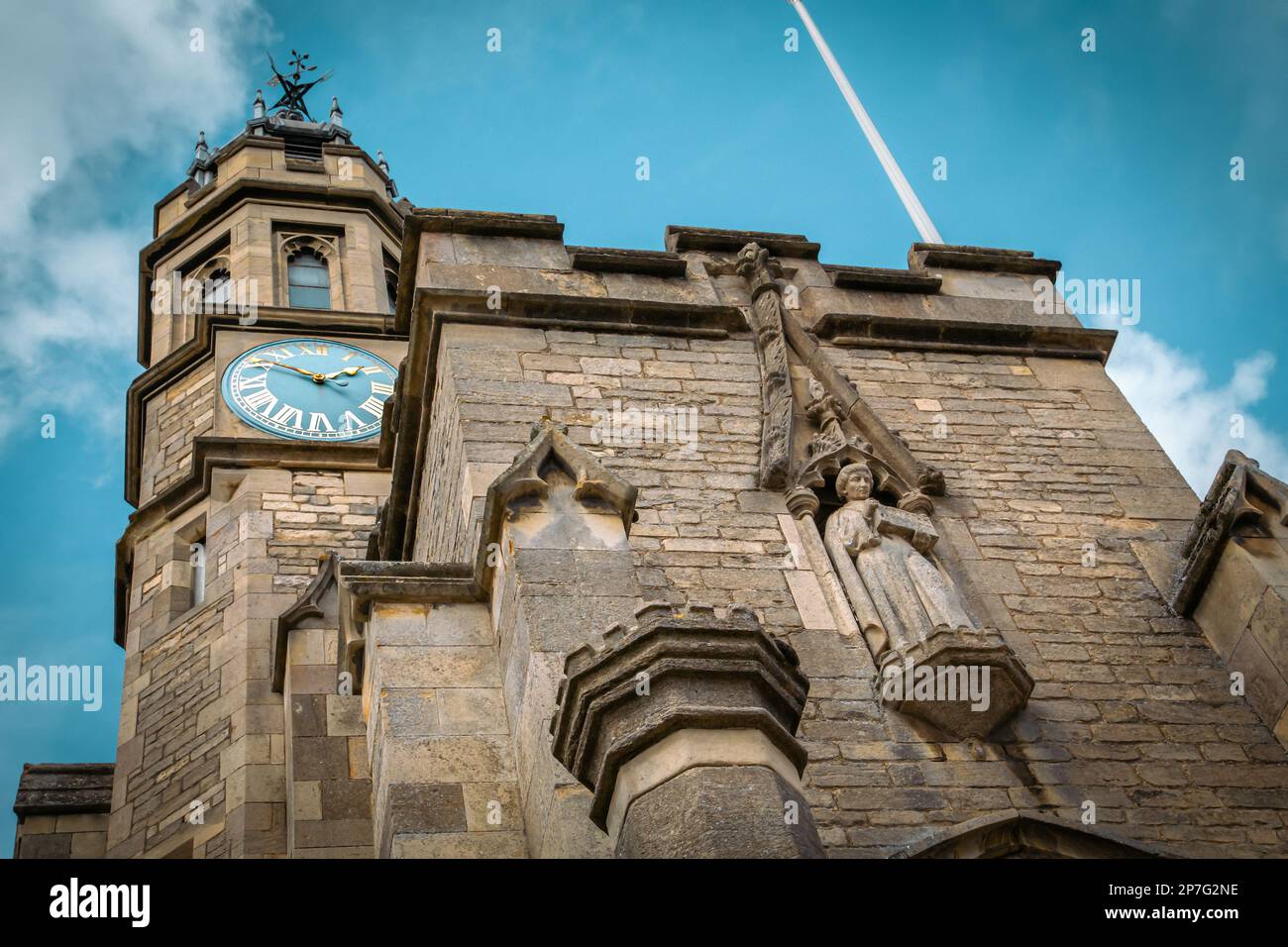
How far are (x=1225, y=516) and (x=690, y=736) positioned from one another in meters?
4.61

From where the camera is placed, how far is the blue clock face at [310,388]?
1731 centimetres

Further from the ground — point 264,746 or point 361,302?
point 361,302

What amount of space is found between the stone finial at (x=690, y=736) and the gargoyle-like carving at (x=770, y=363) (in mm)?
3309

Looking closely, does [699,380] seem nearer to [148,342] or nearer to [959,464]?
[959,464]

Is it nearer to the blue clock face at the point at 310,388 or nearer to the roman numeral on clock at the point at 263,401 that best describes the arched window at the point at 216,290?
the blue clock face at the point at 310,388

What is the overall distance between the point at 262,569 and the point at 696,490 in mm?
7011

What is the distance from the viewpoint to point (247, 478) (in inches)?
640

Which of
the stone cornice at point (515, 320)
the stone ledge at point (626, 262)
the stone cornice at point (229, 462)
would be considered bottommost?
the stone cornice at point (515, 320)

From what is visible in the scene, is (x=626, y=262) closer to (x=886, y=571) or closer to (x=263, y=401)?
(x=886, y=571)

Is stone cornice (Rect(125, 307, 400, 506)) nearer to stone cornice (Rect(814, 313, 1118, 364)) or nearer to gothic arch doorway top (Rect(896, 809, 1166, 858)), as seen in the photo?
stone cornice (Rect(814, 313, 1118, 364))

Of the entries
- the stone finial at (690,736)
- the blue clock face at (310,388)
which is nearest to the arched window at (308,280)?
the blue clock face at (310,388)

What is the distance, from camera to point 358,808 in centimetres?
1055
